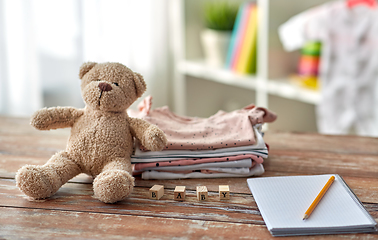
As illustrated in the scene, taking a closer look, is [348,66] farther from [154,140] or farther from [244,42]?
[154,140]

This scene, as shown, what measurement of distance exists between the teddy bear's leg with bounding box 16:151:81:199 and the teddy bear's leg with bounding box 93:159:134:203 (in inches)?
3.4

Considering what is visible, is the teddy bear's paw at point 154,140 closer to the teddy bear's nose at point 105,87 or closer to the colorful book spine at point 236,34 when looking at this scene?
the teddy bear's nose at point 105,87

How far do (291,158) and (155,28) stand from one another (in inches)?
66.8

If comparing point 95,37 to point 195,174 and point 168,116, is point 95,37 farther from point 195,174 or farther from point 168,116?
point 195,174

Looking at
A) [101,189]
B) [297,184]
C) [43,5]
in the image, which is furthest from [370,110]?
[43,5]

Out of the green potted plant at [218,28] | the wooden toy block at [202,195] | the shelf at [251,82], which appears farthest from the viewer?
the green potted plant at [218,28]

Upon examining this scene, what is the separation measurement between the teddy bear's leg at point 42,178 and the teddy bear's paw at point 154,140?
6.3 inches

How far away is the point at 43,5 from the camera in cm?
197

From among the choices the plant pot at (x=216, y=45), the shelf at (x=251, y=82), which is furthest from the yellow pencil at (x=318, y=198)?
the plant pot at (x=216, y=45)

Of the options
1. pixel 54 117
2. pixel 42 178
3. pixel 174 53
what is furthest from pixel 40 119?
pixel 174 53

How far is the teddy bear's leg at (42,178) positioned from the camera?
69 centimetres

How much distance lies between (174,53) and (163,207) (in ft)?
6.39

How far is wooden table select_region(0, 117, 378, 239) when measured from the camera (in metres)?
0.61

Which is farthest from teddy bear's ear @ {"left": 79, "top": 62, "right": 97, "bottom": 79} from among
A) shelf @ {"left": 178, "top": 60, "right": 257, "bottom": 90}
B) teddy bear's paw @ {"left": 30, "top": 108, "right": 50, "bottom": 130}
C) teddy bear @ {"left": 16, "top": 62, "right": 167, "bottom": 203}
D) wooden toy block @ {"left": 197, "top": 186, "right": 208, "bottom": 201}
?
shelf @ {"left": 178, "top": 60, "right": 257, "bottom": 90}
